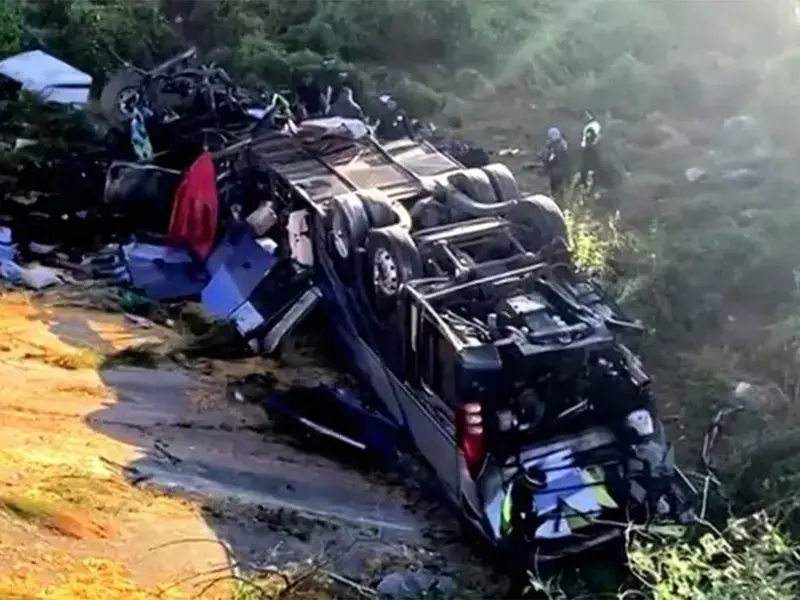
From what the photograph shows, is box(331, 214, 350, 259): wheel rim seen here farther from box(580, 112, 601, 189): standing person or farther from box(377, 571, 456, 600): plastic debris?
box(580, 112, 601, 189): standing person

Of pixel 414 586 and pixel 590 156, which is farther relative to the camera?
pixel 590 156

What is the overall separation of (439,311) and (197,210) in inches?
154

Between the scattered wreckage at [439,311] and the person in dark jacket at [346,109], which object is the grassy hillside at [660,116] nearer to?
the scattered wreckage at [439,311]

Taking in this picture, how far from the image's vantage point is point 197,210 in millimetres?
11086

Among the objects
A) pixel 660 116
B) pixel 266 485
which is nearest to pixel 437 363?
pixel 266 485

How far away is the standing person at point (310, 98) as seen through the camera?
42.1ft

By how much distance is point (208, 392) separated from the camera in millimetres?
9242

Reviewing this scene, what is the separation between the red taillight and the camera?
282 inches

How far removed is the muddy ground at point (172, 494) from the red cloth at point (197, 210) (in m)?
1.68

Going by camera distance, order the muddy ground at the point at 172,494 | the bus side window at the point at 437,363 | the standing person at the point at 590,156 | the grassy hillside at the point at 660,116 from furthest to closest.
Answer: the standing person at the point at 590,156 → the grassy hillside at the point at 660,116 → the bus side window at the point at 437,363 → the muddy ground at the point at 172,494

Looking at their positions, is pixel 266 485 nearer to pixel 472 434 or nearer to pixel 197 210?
pixel 472 434

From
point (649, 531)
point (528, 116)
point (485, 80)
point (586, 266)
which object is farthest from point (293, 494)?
point (485, 80)

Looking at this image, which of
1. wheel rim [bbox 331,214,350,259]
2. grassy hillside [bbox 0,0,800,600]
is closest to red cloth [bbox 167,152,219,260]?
wheel rim [bbox 331,214,350,259]

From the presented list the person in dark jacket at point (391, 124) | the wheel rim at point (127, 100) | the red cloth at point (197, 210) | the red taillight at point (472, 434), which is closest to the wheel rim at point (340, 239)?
the red taillight at point (472, 434)
